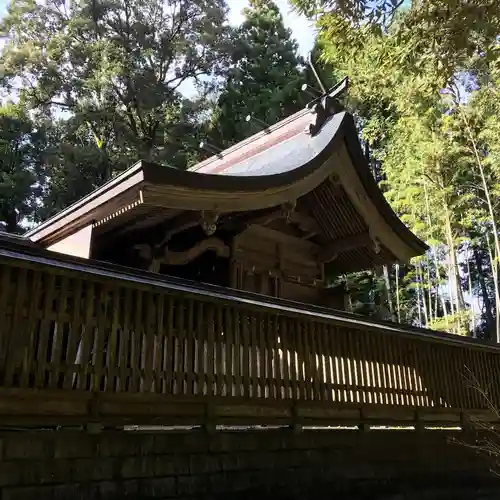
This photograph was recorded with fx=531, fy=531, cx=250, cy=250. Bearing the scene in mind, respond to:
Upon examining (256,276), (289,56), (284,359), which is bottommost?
(284,359)

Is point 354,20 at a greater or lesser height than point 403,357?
greater

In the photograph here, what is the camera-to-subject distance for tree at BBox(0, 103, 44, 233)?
22.2 m

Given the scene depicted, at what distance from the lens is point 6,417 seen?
11.8 ft

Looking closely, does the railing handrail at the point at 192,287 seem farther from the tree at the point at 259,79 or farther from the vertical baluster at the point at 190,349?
the tree at the point at 259,79

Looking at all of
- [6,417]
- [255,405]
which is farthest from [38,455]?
[255,405]

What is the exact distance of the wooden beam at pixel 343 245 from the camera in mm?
9227

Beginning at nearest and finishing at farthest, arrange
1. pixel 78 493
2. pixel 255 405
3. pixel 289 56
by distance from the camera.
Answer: pixel 78 493, pixel 255 405, pixel 289 56

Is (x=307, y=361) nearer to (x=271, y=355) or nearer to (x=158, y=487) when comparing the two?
(x=271, y=355)

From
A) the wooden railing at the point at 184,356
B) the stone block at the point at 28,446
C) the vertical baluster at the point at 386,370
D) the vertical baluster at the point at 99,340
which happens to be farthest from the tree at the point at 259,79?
the stone block at the point at 28,446

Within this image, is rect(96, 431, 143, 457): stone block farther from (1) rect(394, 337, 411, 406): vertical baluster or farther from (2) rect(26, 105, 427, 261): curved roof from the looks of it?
(1) rect(394, 337, 411, 406): vertical baluster

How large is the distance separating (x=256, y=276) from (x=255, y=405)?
390 centimetres

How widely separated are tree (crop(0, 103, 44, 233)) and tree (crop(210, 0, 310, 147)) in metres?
8.30

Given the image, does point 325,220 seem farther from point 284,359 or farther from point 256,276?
point 284,359

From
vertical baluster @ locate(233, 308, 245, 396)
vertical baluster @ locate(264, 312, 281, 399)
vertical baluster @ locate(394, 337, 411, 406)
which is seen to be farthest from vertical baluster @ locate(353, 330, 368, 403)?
vertical baluster @ locate(233, 308, 245, 396)
